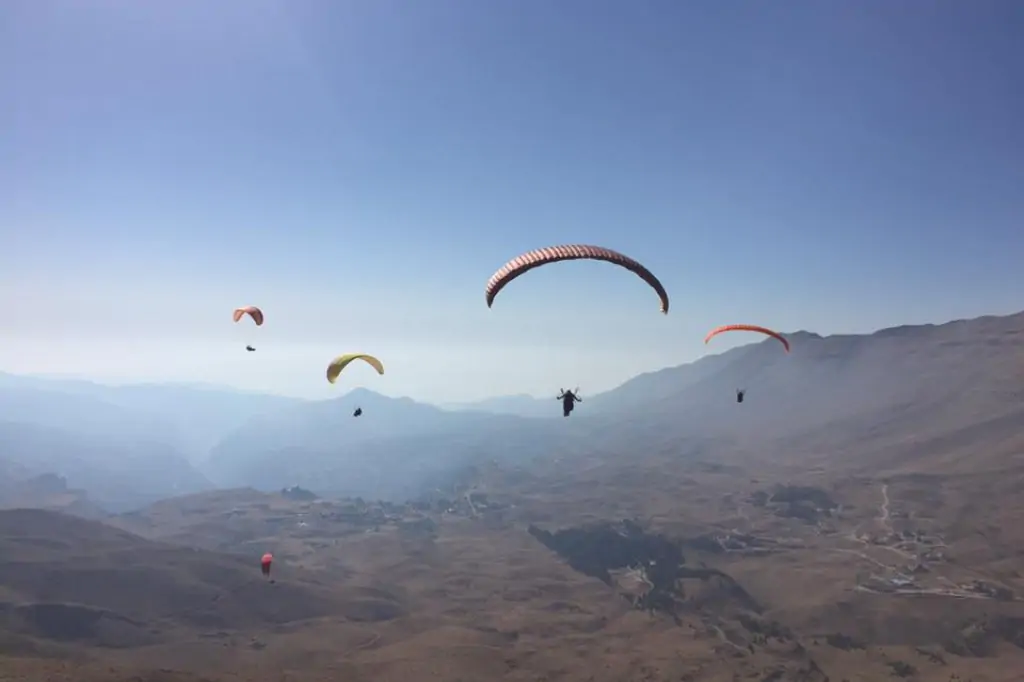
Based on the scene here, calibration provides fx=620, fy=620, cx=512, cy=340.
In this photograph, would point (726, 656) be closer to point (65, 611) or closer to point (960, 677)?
point (960, 677)

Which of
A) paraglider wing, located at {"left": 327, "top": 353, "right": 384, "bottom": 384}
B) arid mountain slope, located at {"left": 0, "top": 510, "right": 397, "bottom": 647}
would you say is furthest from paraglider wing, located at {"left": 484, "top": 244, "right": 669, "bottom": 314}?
arid mountain slope, located at {"left": 0, "top": 510, "right": 397, "bottom": 647}

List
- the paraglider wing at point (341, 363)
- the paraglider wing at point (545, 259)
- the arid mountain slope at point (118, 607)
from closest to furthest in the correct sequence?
the paraglider wing at point (545, 259), the paraglider wing at point (341, 363), the arid mountain slope at point (118, 607)

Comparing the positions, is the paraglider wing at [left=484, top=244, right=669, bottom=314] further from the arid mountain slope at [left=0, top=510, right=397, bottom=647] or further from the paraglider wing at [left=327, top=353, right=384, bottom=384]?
the arid mountain slope at [left=0, top=510, right=397, bottom=647]

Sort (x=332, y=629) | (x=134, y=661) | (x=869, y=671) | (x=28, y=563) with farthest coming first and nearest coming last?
(x=28, y=563)
(x=332, y=629)
(x=869, y=671)
(x=134, y=661)

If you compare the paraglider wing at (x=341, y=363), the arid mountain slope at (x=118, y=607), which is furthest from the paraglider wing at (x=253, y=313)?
the arid mountain slope at (x=118, y=607)

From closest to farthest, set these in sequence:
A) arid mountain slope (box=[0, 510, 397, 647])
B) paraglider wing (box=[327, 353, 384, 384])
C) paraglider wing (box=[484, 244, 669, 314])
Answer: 1. paraglider wing (box=[484, 244, 669, 314])
2. paraglider wing (box=[327, 353, 384, 384])
3. arid mountain slope (box=[0, 510, 397, 647])

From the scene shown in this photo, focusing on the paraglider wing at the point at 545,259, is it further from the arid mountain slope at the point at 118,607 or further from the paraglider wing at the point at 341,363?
the arid mountain slope at the point at 118,607

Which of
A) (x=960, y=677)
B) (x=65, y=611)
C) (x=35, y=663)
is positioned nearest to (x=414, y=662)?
(x=35, y=663)

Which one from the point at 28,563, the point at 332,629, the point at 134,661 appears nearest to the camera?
the point at 134,661

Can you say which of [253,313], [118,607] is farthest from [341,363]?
[118,607]

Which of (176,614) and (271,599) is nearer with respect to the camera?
(176,614)

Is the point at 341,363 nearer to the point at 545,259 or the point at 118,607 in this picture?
the point at 545,259
